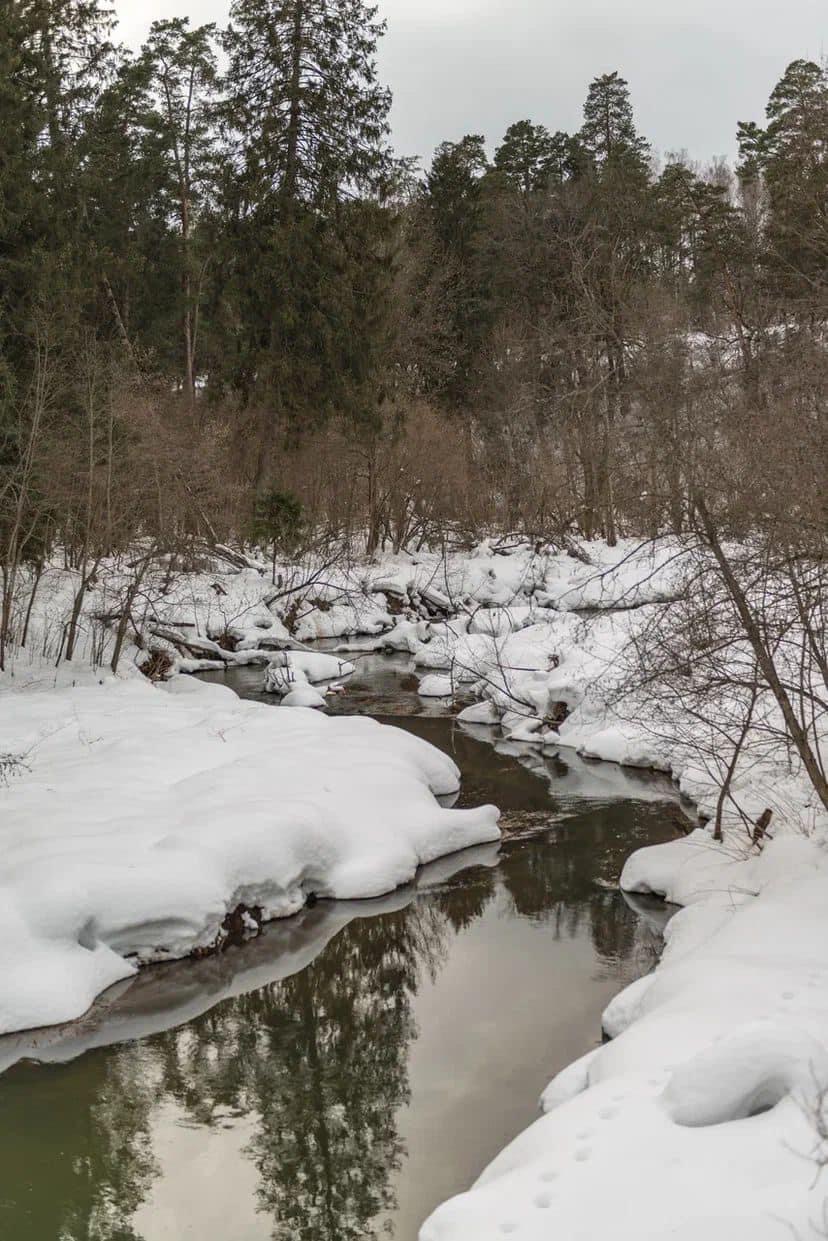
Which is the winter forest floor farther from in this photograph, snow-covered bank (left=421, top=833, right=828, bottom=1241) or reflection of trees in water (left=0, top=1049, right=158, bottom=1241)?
reflection of trees in water (left=0, top=1049, right=158, bottom=1241)

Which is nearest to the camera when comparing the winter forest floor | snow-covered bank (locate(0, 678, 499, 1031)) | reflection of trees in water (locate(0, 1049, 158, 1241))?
the winter forest floor

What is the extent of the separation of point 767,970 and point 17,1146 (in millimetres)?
4448

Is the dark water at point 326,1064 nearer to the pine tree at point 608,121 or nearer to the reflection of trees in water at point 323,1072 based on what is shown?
the reflection of trees in water at point 323,1072

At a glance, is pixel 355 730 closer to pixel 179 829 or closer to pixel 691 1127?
pixel 179 829

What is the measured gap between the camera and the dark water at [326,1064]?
6.03 metres

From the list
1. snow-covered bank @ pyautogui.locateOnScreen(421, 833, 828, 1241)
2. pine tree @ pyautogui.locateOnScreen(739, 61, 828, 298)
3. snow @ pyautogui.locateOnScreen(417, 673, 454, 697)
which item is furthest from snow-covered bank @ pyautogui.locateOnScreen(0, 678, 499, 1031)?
pine tree @ pyautogui.locateOnScreen(739, 61, 828, 298)

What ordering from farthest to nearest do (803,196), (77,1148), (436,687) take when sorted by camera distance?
(436,687) < (803,196) < (77,1148)

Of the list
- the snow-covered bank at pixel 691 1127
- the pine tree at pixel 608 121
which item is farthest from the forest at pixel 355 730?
the pine tree at pixel 608 121

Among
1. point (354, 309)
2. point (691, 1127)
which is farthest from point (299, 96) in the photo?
point (691, 1127)

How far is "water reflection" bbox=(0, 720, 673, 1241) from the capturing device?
6020 millimetres

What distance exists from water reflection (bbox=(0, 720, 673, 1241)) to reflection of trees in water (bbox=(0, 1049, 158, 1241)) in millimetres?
12

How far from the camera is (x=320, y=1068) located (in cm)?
748

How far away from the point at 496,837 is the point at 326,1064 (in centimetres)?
491

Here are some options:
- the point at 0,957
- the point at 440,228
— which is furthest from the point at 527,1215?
the point at 440,228
